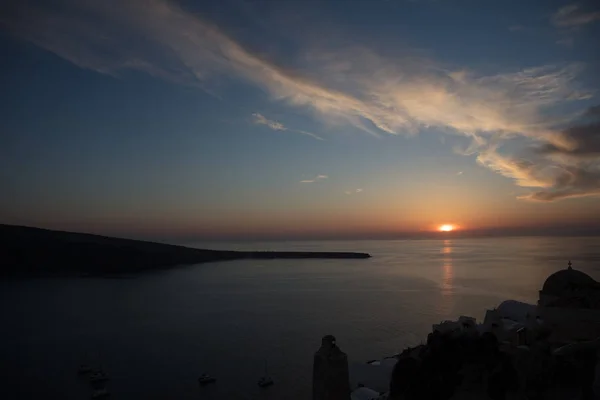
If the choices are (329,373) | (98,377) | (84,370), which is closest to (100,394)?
(98,377)

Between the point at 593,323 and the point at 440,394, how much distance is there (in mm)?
8317

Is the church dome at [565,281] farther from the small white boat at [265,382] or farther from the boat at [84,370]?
the boat at [84,370]

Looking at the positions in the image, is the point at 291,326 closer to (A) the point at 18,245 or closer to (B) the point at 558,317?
(B) the point at 558,317

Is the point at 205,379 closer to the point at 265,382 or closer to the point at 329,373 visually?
the point at 265,382

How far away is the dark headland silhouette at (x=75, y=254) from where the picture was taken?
96938mm

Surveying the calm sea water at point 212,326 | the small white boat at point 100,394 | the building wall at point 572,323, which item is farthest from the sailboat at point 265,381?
the building wall at point 572,323

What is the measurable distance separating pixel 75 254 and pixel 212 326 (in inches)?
3278

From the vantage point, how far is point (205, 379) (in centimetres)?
2392

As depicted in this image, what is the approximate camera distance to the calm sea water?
24594 mm

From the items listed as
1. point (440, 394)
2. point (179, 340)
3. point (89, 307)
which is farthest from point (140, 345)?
point (440, 394)

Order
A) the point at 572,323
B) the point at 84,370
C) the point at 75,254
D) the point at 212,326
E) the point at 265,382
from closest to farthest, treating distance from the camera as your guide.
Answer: the point at 572,323
the point at 265,382
the point at 84,370
the point at 212,326
the point at 75,254

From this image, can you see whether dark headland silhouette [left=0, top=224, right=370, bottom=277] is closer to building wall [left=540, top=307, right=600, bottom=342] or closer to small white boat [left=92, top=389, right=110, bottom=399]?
small white boat [left=92, top=389, right=110, bottom=399]

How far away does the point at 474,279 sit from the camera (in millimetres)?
73000

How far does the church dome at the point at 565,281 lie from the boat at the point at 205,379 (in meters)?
18.4
